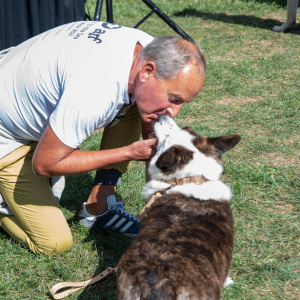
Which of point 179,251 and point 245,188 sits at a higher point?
point 179,251

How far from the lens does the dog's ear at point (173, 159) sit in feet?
8.46

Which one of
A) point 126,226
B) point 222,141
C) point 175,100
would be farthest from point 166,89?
point 126,226

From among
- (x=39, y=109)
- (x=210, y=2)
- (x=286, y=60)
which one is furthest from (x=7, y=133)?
(x=210, y=2)

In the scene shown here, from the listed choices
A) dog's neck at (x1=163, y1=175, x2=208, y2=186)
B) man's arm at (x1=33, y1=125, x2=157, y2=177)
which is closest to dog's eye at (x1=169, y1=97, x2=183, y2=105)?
man's arm at (x1=33, y1=125, x2=157, y2=177)

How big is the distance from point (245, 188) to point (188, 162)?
4.32 feet

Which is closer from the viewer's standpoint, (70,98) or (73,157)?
(70,98)

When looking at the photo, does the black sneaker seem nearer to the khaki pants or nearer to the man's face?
the khaki pants

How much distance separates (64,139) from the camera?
8.21ft

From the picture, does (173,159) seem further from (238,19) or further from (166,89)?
(238,19)

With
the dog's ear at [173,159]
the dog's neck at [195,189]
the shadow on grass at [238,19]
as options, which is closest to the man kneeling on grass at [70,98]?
the dog's ear at [173,159]

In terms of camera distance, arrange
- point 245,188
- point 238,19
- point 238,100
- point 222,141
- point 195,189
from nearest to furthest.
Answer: point 195,189 → point 222,141 → point 245,188 → point 238,100 → point 238,19

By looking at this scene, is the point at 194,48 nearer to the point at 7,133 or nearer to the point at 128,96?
the point at 128,96

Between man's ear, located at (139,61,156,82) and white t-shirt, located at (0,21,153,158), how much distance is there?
118mm

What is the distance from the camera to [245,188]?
3.79 meters
